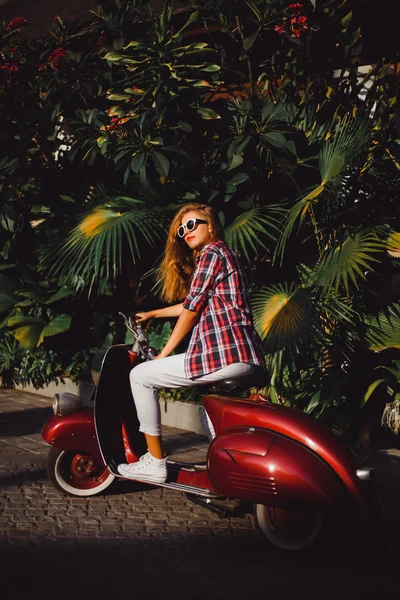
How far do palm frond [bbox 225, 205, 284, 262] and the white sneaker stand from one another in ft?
6.28

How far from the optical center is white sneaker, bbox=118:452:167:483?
469cm

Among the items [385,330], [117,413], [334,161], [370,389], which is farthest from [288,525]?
[334,161]

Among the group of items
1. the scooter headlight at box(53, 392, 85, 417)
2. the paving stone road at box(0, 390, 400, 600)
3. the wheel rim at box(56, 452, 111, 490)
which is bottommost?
the paving stone road at box(0, 390, 400, 600)

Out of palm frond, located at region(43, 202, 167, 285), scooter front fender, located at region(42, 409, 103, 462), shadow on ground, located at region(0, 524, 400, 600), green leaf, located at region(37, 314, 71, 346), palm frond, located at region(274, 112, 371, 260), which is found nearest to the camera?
shadow on ground, located at region(0, 524, 400, 600)

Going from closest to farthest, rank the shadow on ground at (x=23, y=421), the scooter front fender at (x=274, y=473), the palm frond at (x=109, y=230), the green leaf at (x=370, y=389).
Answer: the scooter front fender at (x=274, y=473) → the green leaf at (x=370, y=389) → the palm frond at (x=109, y=230) → the shadow on ground at (x=23, y=421)

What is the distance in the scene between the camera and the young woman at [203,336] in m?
4.46

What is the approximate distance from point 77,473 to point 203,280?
1.50 meters

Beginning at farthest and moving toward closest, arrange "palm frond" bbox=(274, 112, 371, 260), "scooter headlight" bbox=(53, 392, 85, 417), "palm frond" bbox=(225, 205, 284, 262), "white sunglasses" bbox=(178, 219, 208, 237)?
"palm frond" bbox=(225, 205, 284, 262) < "palm frond" bbox=(274, 112, 371, 260) < "scooter headlight" bbox=(53, 392, 85, 417) < "white sunglasses" bbox=(178, 219, 208, 237)

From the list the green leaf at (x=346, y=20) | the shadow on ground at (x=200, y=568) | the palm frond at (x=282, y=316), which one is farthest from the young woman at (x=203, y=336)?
the green leaf at (x=346, y=20)

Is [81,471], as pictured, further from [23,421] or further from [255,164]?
[255,164]

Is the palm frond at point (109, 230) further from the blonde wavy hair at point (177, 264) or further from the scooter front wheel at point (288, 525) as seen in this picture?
the scooter front wheel at point (288, 525)

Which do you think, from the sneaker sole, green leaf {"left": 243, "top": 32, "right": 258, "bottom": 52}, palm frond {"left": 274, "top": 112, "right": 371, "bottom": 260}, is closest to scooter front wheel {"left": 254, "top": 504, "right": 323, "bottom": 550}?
the sneaker sole

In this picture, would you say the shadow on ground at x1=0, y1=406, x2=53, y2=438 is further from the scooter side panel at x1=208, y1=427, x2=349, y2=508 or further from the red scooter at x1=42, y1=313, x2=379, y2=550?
the scooter side panel at x1=208, y1=427, x2=349, y2=508

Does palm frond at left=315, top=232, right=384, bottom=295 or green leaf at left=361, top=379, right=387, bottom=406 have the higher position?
palm frond at left=315, top=232, right=384, bottom=295
